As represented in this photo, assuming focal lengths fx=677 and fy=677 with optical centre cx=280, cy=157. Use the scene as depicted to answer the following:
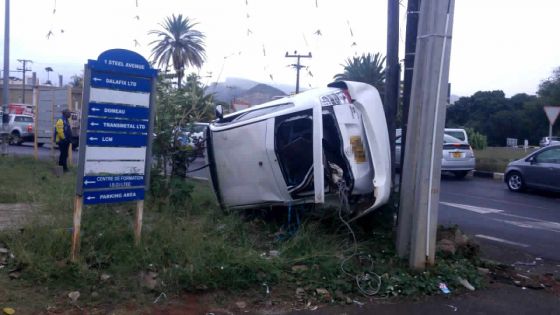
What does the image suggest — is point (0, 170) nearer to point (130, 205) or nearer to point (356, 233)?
point (130, 205)

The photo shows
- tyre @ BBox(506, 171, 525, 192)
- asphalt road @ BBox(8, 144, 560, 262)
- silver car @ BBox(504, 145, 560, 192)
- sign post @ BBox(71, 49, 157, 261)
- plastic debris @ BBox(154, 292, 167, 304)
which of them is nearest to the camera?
plastic debris @ BBox(154, 292, 167, 304)

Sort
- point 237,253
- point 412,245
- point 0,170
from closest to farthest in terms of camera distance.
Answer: point 237,253 < point 412,245 < point 0,170

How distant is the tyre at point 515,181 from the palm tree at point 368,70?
8.81 metres

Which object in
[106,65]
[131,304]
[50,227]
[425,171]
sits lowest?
[131,304]

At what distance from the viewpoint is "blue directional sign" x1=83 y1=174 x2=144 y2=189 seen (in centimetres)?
668

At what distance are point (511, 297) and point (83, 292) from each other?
4.18m

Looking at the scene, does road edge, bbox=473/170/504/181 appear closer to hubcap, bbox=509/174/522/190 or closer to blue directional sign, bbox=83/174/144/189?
hubcap, bbox=509/174/522/190

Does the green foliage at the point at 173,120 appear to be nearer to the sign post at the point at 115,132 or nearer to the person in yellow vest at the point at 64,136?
the sign post at the point at 115,132

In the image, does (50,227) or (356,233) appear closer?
(50,227)

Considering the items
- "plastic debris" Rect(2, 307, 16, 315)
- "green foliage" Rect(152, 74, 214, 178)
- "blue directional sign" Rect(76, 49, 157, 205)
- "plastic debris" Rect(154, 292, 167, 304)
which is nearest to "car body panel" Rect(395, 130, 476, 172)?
"green foliage" Rect(152, 74, 214, 178)

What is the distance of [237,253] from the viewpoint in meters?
6.84

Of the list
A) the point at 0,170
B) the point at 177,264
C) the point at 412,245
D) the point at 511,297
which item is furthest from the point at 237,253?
the point at 0,170

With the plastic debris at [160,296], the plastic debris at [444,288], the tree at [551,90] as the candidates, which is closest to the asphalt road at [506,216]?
the plastic debris at [444,288]

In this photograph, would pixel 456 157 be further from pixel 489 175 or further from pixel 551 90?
pixel 551 90
